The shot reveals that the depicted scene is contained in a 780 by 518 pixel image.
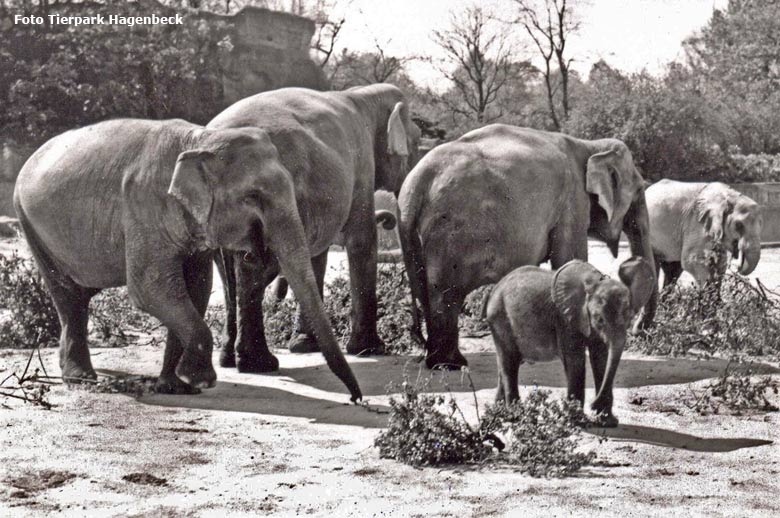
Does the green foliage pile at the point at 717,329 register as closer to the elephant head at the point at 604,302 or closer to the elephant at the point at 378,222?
the elephant at the point at 378,222

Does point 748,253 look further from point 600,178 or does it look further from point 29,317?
point 29,317

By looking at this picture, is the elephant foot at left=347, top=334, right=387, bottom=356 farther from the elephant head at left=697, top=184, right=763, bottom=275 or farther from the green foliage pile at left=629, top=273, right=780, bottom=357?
the elephant head at left=697, top=184, right=763, bottom=275

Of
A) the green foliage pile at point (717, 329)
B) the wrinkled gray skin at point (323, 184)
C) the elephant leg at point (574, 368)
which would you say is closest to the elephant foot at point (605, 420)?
the elephant leg at point (574, 368)

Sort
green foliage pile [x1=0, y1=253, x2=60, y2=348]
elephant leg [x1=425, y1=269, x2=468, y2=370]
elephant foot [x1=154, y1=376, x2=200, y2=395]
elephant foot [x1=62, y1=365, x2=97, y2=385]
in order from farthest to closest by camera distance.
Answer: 1. green foliage pile [x1=0, y1=253, x2=60, y2=348]
2. elephant leg [x1=425, y1=269, x2=468, y2=370]
3. elephant foot [x1=62, y1=365, x2=97, y2=385]
4. elephant foot [x1=154, y1=376, x2=200, y2=395]

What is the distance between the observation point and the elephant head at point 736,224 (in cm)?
1203

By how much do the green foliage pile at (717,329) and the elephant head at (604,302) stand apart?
3.47 meters

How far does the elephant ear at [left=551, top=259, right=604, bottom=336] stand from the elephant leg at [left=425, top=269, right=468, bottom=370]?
220cm

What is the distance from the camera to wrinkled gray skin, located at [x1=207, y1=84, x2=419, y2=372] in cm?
852

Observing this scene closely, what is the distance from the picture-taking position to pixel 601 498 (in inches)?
200

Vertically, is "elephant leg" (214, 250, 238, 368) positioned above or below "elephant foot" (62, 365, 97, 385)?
above

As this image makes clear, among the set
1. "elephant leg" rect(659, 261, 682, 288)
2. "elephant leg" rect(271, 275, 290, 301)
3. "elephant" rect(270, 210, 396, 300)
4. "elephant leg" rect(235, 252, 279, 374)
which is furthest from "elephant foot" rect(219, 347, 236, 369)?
"elephant leg" rect(659, 261, 682, 288)

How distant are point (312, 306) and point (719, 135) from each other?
24.0 m

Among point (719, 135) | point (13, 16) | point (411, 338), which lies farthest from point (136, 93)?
point (411, 338)

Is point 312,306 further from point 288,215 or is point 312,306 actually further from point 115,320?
point 115,320
